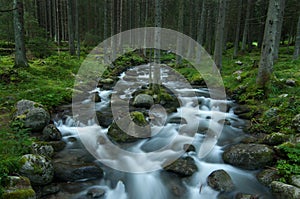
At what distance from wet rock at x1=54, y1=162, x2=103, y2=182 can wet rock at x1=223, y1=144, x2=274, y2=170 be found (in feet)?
12.2

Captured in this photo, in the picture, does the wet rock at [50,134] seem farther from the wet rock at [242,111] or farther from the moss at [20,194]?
the wet rock at [242,111]

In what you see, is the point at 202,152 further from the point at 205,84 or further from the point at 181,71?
the point at 181,71

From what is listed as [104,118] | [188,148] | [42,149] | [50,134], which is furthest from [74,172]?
[104,118]

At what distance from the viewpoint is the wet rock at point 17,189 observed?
3907 millimetres

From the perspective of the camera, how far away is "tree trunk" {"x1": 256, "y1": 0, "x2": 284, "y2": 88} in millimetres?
9258

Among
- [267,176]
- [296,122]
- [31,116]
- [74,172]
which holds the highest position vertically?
[296,122]

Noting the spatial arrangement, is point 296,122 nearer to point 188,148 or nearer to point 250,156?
Answer: point 250,156

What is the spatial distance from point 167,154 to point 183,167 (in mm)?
1023

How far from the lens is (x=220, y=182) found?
539 centimetres

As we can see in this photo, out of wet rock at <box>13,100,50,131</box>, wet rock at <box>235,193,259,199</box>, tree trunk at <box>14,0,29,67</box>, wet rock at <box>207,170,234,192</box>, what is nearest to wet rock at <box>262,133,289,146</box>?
wet rock at <box>207,170,234,192</box>

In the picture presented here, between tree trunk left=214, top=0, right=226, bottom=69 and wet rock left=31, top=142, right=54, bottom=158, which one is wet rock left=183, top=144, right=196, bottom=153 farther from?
tree trunk left=214, top=0, right=226, bottom=69

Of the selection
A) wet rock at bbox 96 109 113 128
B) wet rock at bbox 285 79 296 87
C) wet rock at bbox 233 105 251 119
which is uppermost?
wet rock at bbox 285 79 296 87

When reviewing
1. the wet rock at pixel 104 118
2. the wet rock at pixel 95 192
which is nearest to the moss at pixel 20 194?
the wet rock at pixel 95 192

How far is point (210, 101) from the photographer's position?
11742 millimetres
